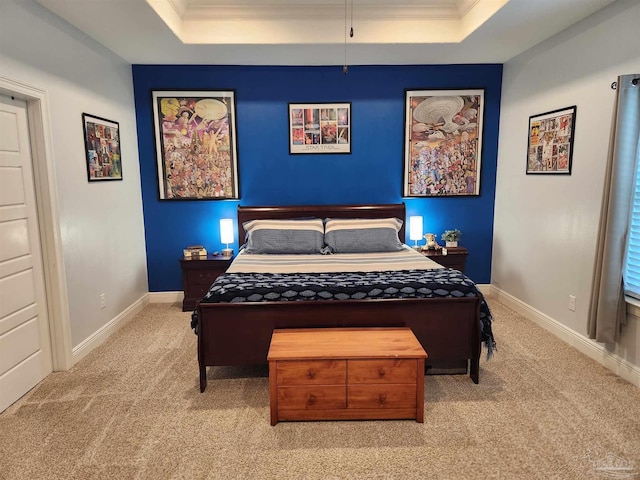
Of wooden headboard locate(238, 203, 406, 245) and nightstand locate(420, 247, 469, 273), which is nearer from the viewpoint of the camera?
nightstand locate(420, 247, 469, 273)

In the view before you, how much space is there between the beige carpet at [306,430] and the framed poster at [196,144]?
6.92 feet

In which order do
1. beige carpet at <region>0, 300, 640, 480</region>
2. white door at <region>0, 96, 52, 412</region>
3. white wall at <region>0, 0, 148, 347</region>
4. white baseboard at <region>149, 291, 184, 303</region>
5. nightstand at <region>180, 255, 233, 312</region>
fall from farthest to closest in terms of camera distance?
white baseboard at <region>149, 291, 184, 303</region> → nightstand at <region>180, 255, 233, 312</region> → white wall at <region>0, 0, 148, 347</region> → white door at <region>0, 96, 52, 412</region> → beige carpet at <region>0, 300, 640, 480</region>

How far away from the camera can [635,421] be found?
2283mm

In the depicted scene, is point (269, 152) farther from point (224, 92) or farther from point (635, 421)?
point (635, 421)

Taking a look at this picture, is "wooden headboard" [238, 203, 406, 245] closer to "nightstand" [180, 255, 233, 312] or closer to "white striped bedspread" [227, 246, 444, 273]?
"nightstand" [180, 255, 233, 312]

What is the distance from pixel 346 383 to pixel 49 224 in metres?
2.37

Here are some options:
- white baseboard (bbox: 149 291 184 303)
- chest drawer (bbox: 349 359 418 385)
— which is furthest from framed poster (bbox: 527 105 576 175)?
white baseboard (bbox: 149 291 184 303)

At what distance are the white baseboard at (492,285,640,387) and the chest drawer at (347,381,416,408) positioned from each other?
5.35 ft

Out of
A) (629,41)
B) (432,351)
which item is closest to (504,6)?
(629,41)

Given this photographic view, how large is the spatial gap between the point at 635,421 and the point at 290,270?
241 centimetres

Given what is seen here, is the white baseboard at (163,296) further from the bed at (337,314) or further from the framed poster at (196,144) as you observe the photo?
the bed at (337,314)

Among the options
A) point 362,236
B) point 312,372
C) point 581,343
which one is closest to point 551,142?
point 581,343

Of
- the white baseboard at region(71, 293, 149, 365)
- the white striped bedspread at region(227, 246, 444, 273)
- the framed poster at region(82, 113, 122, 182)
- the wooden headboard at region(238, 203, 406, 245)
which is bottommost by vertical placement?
the white baseboard at region(71, 293, 149, 365)

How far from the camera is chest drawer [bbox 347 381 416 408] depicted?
2.31 m
